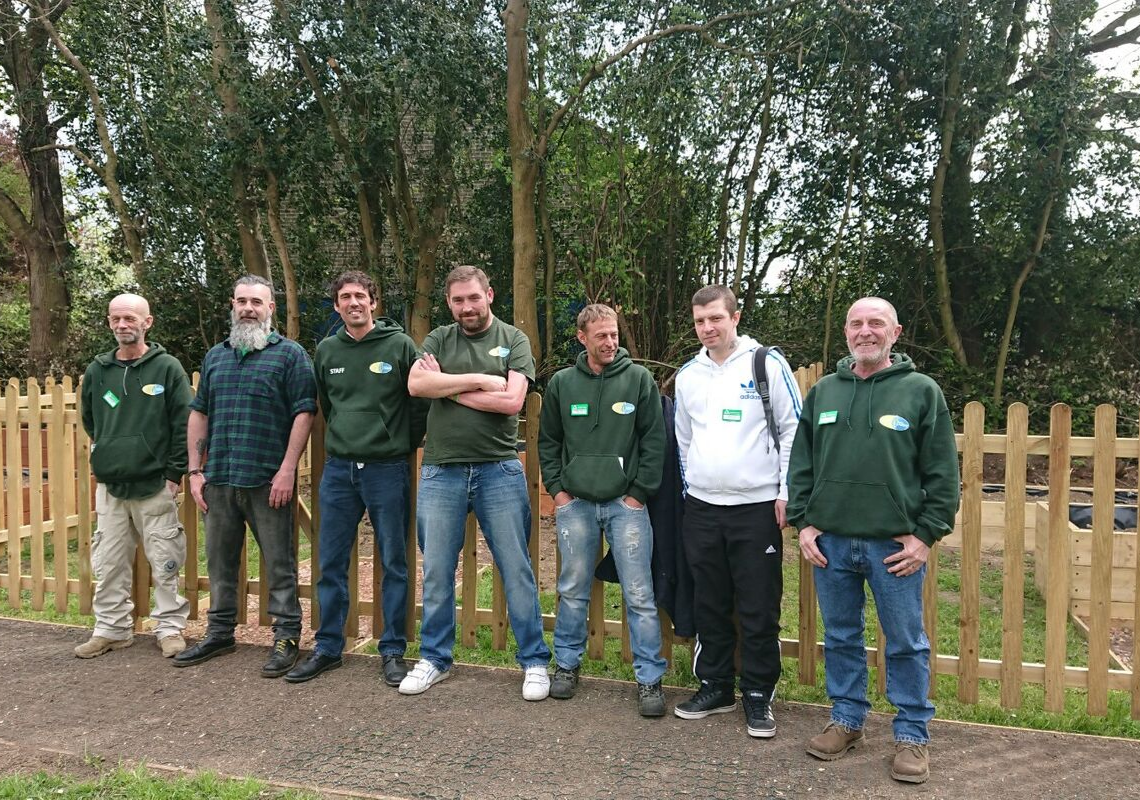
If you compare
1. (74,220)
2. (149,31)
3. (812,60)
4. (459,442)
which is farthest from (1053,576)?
(74,220)

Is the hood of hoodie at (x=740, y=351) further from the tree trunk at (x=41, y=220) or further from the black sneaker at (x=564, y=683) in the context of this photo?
the tree trunk at (x=41, y=220)

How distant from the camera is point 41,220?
16.1m

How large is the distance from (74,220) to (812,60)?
48.8 ft

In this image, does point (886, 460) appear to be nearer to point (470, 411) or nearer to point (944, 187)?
point (470, 411)

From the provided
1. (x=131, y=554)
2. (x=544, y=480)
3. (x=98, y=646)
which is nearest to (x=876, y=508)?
(x=544, y=480)

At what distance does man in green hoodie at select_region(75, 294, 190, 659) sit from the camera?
188 inches

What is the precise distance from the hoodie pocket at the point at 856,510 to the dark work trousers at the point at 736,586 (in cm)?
32

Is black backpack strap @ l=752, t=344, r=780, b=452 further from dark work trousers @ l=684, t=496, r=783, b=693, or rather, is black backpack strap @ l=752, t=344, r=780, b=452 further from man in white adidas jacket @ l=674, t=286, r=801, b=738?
dark work trousers @ l=684, t=496, r=783, b=693

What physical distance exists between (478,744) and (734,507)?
1604 mm

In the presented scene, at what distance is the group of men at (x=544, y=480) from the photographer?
3438 millimetres

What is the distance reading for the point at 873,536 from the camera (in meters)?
3.39

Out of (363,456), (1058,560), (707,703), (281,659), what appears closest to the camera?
(1058,560)

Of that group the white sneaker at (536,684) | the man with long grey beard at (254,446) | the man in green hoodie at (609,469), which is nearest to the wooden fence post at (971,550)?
the man in green hoodie at (609,469)

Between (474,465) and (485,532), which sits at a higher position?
(474,465)
